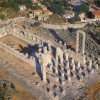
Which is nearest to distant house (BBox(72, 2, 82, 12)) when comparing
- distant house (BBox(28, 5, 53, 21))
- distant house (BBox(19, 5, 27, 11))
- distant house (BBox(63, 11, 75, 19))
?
distant house (BBox(63, 11, 75, 19))

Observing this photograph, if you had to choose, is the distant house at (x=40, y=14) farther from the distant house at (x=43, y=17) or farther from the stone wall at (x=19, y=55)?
the stone wall at (x=19, y=55)

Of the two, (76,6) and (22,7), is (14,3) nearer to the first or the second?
(22,7)

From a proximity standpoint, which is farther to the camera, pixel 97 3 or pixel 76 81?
pixel 97 3

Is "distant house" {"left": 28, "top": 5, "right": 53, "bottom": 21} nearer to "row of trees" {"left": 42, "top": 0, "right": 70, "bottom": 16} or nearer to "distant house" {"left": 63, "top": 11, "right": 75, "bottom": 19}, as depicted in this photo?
"row of trees" {"left": 42, "top": 0, "right": 70, "bottom": 16}

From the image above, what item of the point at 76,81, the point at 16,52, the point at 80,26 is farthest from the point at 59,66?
the point at 80,26

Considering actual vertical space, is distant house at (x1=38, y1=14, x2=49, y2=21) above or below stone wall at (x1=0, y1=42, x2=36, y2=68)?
below

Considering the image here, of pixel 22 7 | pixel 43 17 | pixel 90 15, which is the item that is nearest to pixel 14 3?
pixel 22 7

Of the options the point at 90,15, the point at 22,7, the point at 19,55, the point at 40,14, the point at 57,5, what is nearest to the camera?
the point at 19,55

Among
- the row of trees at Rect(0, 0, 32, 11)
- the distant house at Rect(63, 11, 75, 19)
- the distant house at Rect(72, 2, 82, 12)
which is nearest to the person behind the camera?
the distant house at Rect(63, 11, 75, 19)

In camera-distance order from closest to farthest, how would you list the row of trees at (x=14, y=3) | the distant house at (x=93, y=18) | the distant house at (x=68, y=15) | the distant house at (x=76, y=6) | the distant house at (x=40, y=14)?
1. the distant house at (x=40, y=14)
2. the distant house at (x=93, y=18)
3. the distant house at (x=68, y=15)
4. the row of trees at (x=14, y=3)
5. the distant house at (x=76, y=6)

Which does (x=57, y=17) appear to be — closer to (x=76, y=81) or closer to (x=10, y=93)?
(x=76, y=81)

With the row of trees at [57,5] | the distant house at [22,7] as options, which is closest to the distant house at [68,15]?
the row of trees at [57,5]
